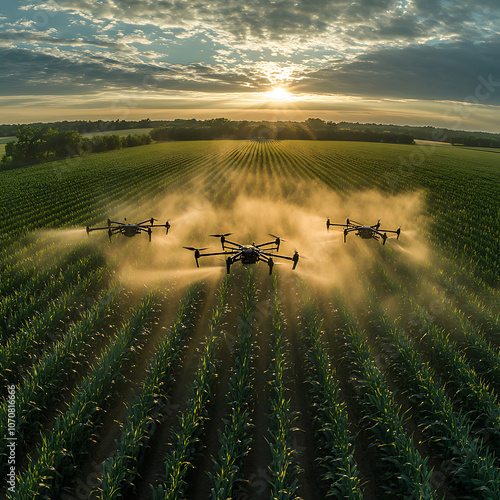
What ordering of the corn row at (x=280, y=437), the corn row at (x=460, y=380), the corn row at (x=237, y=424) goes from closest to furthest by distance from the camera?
the corn row at (x=280, y=437) → the corn row at (x=237, y=424) → the corn row at (x=460, y=380)

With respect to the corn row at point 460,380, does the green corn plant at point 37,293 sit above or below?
above

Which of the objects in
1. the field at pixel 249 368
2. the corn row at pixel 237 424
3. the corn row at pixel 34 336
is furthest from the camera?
the corn row at pixel 34 336

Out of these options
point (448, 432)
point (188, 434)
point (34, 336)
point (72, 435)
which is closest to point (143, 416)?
point (188, 434)

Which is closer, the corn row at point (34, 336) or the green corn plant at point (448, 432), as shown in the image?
the green corn plant at point (448, 432)

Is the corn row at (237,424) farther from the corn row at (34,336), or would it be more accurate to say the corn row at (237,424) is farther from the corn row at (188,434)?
the corn row at (34,336)

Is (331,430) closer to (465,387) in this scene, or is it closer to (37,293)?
(465,387)

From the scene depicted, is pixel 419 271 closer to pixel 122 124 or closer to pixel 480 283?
pixel 480 283

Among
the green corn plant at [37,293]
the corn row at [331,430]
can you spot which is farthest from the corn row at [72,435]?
the corn row at [331,430]
